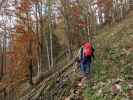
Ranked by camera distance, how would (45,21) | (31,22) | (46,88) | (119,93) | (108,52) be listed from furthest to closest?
1. (45,21)
2. (31,22)
3. (108,52)
4. (46,88)
5. (119,93)

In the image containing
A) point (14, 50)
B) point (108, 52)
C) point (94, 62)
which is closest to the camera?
point (94, 62)

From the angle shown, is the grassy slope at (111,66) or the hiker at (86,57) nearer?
the grassy slope at (111,66)

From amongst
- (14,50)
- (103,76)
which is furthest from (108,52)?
(14,50)

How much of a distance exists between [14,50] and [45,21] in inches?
218

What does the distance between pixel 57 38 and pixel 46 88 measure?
24989mm

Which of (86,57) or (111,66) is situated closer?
(86,57)

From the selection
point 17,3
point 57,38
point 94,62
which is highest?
point 17,3

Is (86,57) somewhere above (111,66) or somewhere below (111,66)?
above

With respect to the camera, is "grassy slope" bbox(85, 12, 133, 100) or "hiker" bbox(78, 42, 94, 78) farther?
"hiker" bbox(78, 42, 94, 78)

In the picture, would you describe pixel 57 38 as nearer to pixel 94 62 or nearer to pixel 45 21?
pixel 45 21

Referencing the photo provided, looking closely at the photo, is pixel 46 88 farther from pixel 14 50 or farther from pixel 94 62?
pixel 14 50

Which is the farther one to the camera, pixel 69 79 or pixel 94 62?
pixel 94 62

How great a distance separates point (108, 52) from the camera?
56.4 ft

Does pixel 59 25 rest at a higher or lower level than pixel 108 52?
higher
